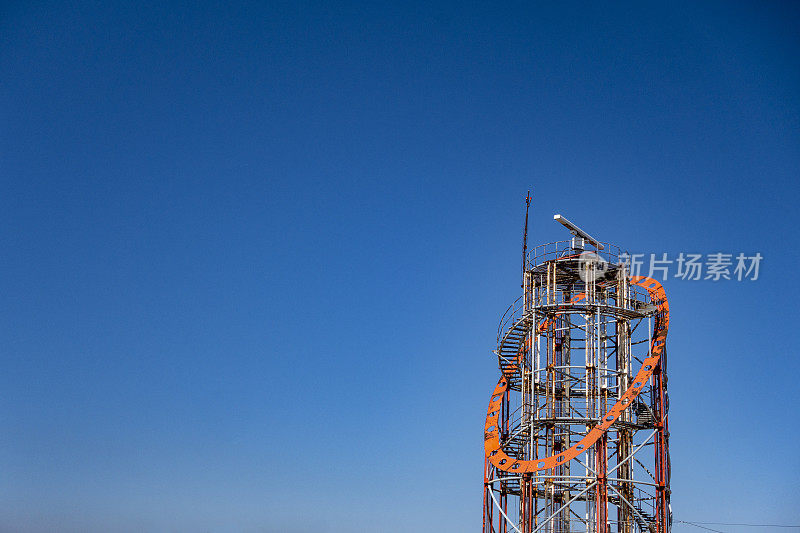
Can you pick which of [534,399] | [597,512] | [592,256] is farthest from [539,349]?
[597,512]

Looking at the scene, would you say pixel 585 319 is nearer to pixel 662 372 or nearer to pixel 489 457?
pixel 662 372

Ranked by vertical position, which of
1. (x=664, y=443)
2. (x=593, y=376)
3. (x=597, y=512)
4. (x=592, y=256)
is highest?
(x=592, y=256)

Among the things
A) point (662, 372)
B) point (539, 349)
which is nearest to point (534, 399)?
point (539, 349)

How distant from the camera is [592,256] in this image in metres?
59.2

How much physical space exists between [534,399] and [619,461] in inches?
240

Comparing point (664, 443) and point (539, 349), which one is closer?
point (664, 443)

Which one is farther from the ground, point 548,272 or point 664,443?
point 548,272

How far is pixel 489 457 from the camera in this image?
57.4 metres

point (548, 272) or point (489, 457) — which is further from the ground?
point (548, 272)

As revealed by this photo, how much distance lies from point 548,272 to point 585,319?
368 centimetres

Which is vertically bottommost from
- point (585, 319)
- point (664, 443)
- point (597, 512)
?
→ point (597, 512)

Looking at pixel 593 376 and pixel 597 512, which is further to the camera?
pixel 593 376

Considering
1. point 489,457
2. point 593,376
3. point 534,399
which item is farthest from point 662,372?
point 489,457

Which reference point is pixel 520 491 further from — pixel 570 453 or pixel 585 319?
pixel 585 319
